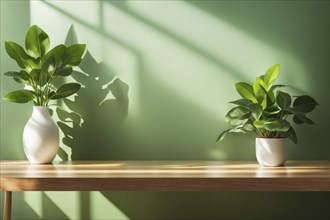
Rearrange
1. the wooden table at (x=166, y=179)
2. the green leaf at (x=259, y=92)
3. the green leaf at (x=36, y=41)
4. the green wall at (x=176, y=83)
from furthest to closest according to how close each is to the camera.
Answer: the green wall at (x=176, y=83)
the green leaf at (x=36, y=41)
the green leaf at (x=259, y=92)
the wooden table at (x=166, y=179)

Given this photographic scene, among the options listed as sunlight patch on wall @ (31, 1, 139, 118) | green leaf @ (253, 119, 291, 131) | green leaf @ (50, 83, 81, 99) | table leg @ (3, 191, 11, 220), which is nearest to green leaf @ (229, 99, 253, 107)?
green leaf @ (253, 119, 291, 131)

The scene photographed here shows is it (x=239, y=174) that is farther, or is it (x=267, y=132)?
(x=267, y=132)

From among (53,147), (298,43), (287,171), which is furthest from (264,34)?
(53,147)

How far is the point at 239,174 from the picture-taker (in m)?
2.17

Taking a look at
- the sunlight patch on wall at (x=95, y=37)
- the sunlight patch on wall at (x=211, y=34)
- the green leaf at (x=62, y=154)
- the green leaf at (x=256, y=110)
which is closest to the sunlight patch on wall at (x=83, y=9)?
the sunlight patch on wall at (x=95, y=37)

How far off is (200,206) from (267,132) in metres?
0.53

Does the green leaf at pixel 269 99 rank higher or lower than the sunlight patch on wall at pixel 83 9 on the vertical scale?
lower

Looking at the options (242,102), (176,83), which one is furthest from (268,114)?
(176,83)

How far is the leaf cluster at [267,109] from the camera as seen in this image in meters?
2.37

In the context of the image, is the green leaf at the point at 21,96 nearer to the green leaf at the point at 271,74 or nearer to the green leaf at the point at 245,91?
the green leaf at the point at 245,91

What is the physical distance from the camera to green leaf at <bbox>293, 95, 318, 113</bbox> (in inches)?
96.3

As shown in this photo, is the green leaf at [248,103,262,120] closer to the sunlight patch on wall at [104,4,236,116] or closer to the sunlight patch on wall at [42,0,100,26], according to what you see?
the sunlight patch on wall at [104,4,236,116]

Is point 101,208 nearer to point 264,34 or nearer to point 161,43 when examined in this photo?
point 161,43

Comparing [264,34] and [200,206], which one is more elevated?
[264,34]
